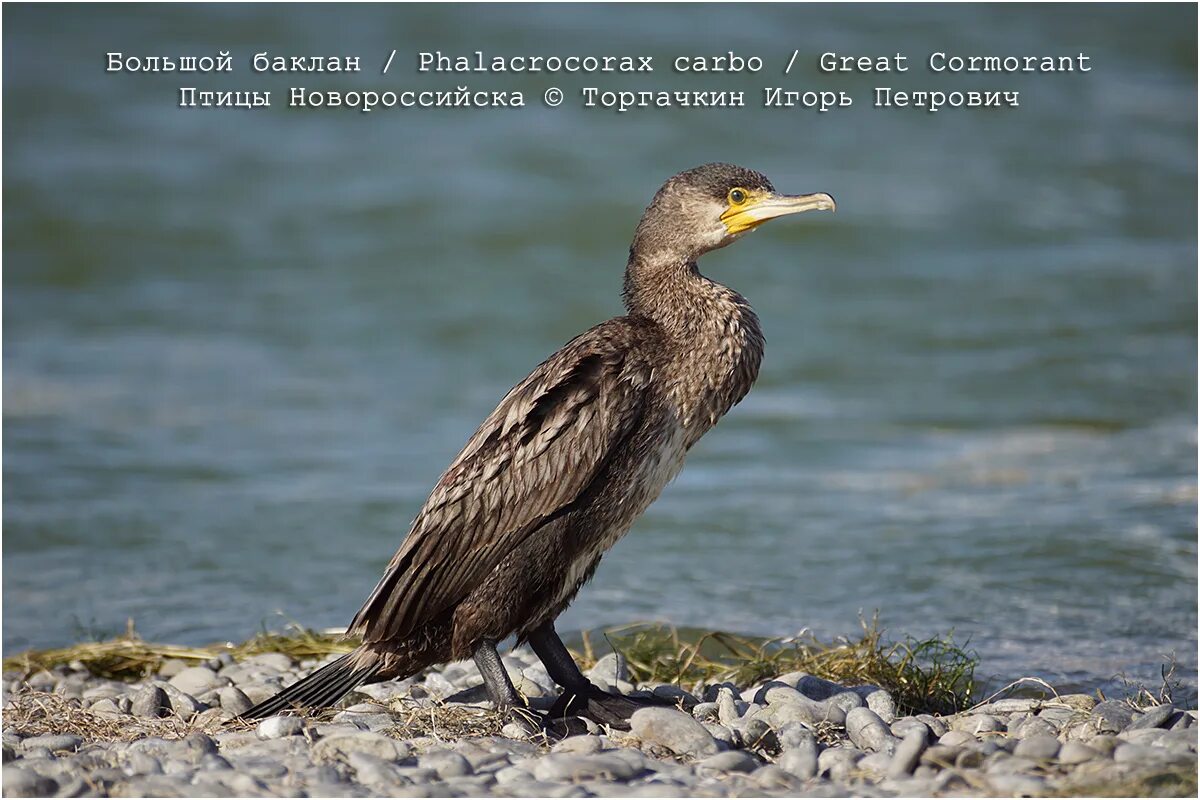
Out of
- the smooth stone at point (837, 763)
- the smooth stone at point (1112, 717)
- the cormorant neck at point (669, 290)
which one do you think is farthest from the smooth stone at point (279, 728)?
the smooth stone at point (1112, 717)

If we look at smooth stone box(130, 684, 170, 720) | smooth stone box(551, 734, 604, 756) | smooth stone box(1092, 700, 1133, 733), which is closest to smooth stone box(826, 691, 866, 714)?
smooth stone box(1092, 700, 1133, 733)

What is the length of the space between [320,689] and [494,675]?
61 cm

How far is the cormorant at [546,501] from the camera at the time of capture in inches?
199

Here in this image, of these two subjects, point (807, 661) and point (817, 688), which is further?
point (807, 661)

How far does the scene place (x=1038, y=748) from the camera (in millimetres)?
4293

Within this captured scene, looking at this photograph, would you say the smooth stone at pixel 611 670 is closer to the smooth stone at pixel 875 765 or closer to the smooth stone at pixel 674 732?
the smooth stone at pixel 674 732

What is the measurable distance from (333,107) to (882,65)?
6.47 meters

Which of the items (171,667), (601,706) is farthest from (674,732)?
(171,667)

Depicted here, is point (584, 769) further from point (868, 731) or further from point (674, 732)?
point (868, 731)

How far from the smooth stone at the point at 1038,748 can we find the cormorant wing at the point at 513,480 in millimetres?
1636

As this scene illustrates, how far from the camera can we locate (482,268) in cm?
1465

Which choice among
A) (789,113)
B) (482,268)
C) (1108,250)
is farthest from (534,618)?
(789,113)

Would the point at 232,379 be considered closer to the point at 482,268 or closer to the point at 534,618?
the point at 482,268

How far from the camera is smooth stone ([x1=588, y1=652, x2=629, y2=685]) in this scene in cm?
592
